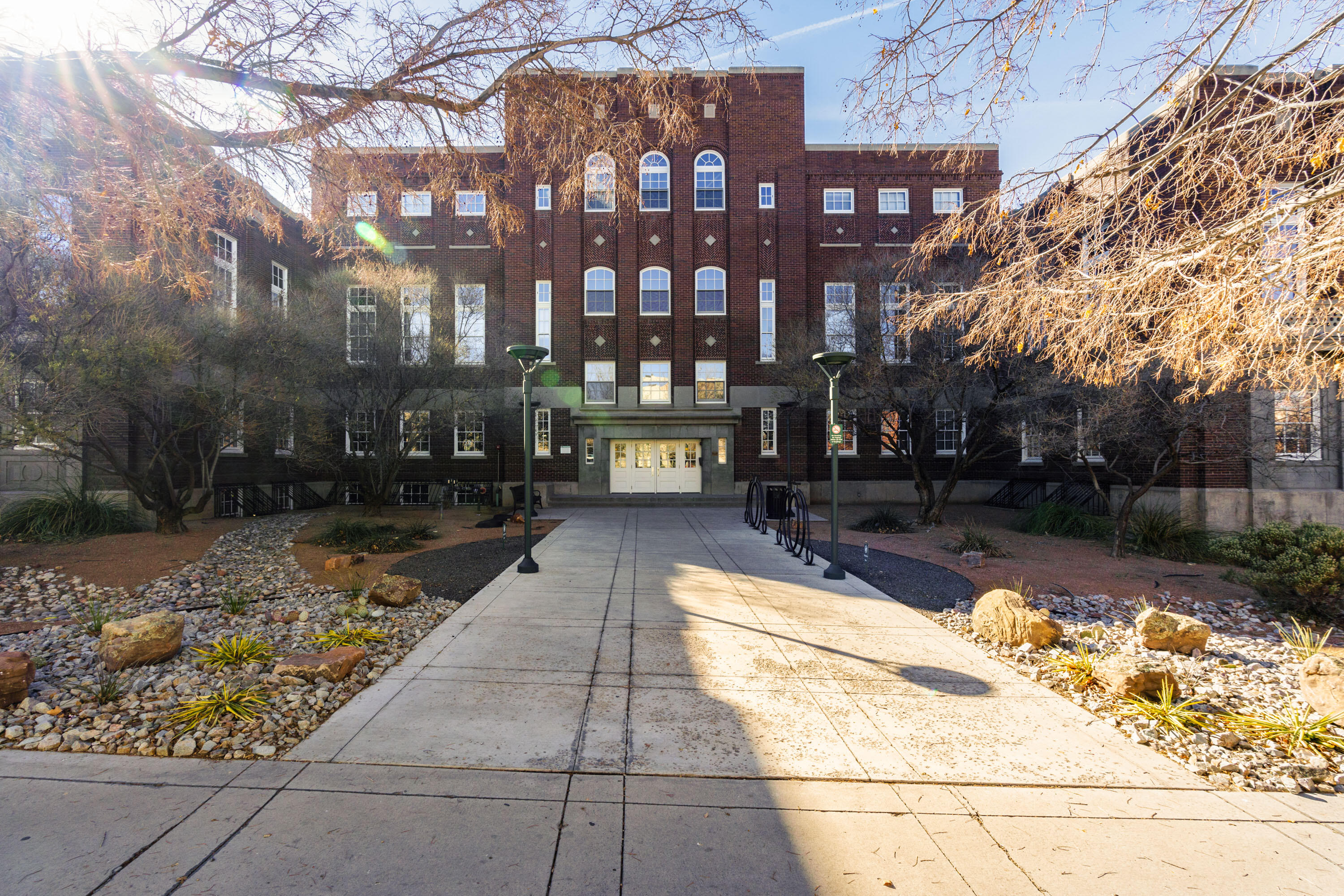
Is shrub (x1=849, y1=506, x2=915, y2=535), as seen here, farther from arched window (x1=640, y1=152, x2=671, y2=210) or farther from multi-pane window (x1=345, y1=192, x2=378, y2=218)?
arched window (x1=640, y1=152, x2=671, y2=210)

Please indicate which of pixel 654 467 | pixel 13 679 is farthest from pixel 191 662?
pixel 654 467

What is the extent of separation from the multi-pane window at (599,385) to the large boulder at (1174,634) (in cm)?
1793

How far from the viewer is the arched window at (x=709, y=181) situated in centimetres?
2208

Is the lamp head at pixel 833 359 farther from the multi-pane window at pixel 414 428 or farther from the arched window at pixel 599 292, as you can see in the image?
the arched window at pixel 599 292

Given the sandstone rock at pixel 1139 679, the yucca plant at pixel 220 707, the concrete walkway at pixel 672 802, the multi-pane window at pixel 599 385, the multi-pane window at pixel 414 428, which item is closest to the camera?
the concrete walkway at pixel 672 802

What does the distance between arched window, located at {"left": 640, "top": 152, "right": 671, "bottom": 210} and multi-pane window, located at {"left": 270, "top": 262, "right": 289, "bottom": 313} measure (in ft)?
40.5

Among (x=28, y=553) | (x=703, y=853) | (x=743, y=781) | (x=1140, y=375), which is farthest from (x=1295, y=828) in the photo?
(x=28, y=553)

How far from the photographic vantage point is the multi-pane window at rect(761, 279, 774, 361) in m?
21.8

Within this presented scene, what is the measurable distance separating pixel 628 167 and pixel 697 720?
5.27 meters

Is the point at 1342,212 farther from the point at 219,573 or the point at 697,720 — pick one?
the point at 219,573

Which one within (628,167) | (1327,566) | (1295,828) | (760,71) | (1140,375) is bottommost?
(1295,828)

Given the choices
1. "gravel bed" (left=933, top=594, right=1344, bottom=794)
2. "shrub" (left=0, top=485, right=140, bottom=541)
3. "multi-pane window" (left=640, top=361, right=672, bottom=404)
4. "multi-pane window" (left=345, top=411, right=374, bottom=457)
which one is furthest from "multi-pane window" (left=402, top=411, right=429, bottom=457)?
"gravel bed" (left=933, top=594, right=1344, bottom=794)

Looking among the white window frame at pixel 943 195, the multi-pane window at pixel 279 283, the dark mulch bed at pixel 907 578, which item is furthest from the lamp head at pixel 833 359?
the white window frame at pixel 943 195

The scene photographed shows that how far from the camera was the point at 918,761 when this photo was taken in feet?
11.3
